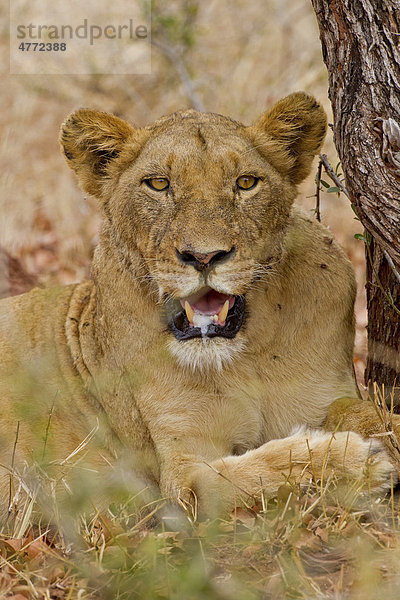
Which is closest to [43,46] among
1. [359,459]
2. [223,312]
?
[223,312]

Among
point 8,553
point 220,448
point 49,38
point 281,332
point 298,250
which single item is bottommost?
point 8,553

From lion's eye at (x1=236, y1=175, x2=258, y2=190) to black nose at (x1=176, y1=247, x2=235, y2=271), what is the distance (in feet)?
1.31

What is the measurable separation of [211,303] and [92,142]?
3.51ft

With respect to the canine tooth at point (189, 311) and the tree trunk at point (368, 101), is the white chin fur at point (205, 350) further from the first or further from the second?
the tree trunk at point (368, 101)

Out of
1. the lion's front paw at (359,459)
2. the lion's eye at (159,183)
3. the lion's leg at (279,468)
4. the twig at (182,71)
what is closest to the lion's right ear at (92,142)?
the lion's eye at (159,183)

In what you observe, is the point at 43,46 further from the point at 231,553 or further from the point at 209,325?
the point at 231,553

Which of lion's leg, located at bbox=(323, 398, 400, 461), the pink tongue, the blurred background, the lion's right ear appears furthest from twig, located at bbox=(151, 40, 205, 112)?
the pink tongue

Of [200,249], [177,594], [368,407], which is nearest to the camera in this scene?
[177,594]

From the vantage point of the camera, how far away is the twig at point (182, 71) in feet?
30.7

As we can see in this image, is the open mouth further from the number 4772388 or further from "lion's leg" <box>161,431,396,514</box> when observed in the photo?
the number 4772388

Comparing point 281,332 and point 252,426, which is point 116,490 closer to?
point 252,426

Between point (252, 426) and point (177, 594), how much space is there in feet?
4.34

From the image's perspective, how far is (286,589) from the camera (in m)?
2.80

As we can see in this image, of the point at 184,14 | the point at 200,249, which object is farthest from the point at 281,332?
the point at 184,14
